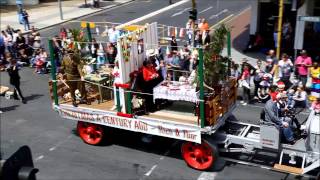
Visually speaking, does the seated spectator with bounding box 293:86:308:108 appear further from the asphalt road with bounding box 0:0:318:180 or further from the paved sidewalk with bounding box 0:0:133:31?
the paved sidewalk with bounding box 0:0:133:31

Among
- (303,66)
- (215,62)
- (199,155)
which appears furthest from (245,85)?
(199,155)

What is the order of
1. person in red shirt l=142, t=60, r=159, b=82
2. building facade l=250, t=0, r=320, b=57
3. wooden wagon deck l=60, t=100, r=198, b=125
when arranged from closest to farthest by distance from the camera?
wooden wagon deck l=60, t=100, r=198, b=125 < person in red shirt l=142, t=60, r=159, b=82 < building facade l=250, t=0, r=320, b=57

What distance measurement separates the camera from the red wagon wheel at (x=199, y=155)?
9844 mm

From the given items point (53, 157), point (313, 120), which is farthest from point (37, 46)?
point (313, 120)

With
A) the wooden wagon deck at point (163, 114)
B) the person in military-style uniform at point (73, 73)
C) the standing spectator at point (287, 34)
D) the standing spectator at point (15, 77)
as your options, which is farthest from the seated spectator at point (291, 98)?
the standing spectator at point (15, 77)

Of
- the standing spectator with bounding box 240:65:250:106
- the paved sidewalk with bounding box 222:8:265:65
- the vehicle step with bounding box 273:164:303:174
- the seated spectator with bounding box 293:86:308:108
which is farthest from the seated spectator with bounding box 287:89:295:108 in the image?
the paved sidewalk with bounding box 222:8:265:65

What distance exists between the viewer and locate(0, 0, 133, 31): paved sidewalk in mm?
30339

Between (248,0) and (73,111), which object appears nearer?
(73,111)

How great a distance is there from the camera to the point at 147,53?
38.0 feet

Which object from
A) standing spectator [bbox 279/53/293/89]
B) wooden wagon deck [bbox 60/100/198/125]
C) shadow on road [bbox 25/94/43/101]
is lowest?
shadow on road [bbox 25/94/43/101]

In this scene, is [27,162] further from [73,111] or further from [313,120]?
[73,111]

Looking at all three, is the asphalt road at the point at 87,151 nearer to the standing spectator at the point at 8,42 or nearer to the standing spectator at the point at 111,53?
the standing spectator at the point at 111,53

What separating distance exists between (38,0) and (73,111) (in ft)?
96.9

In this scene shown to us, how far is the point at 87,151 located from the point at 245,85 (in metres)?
5.92
